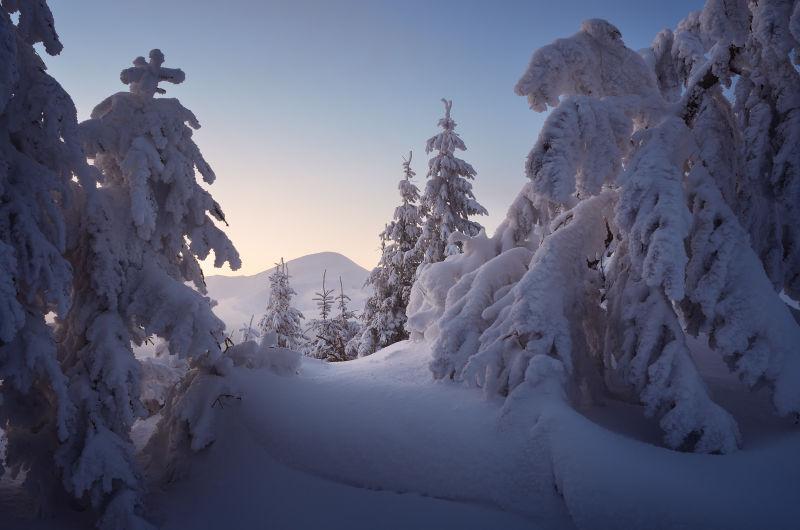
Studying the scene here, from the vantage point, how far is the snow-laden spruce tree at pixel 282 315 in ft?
86.6

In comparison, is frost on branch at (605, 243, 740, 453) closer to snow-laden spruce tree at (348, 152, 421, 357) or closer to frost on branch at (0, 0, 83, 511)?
frost on branch at (0, 0, 83, 511)

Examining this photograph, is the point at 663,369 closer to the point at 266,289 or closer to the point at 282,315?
the point at 282,315

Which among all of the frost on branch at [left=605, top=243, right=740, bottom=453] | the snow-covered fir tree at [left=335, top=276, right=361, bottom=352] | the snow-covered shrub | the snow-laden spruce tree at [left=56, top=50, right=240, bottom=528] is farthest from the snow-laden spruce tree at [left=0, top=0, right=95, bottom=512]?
the snow-covered fir tree at [left=335, top=276, right=361, bottom=352]

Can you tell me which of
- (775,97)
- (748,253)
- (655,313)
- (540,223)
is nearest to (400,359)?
(540,223)

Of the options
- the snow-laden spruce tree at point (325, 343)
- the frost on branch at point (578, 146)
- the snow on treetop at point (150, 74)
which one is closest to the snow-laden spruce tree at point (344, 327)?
the snow-laden spruce tree at point (325, 343)

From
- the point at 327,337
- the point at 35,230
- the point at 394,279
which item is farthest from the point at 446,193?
the point at 35,230

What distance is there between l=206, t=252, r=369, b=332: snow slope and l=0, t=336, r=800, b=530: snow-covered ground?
50795mm

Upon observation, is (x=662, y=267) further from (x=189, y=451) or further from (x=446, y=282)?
(x=189, y=451)

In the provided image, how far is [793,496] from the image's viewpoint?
13.5 ft

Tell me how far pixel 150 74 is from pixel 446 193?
49.8 ft

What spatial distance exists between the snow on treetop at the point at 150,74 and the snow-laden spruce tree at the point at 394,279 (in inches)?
608

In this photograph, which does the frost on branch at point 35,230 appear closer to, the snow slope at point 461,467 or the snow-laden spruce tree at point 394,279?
the snow slope at point 461,467

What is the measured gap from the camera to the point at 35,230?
196 inches

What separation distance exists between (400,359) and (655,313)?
166 inches
